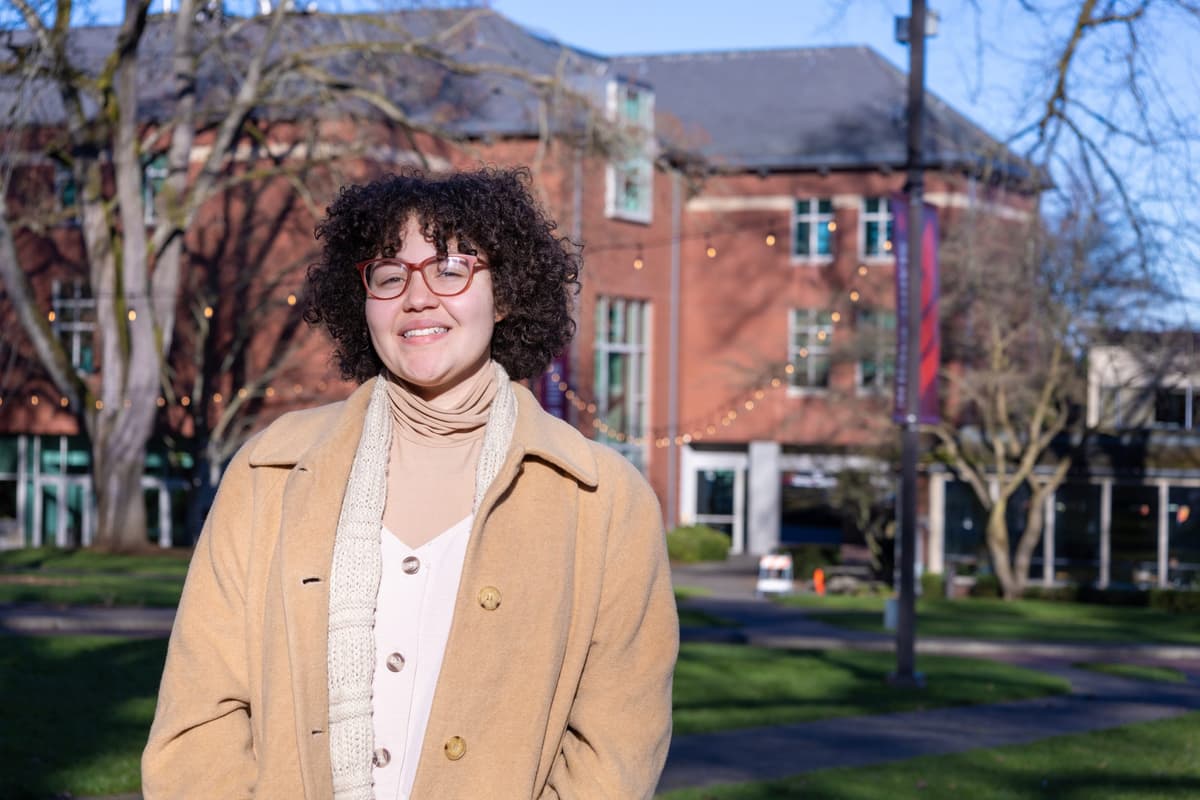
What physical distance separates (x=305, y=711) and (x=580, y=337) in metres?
35.7

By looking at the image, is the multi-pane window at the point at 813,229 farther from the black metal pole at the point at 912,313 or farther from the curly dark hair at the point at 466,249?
the curly dark hair at the point at 466,249

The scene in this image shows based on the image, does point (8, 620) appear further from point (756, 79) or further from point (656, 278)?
point (756, 79)

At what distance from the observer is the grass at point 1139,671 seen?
17.4m

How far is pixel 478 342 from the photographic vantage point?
309 centimetres

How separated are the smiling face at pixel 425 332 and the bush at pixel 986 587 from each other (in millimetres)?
33097

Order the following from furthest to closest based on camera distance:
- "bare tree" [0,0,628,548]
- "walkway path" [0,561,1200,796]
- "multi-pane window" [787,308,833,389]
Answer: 1. "multi-pane window" [787,308,833,389]
2. "bare tree" [0,0,628,548]
3. "walkway path" [0,561,1200,796]

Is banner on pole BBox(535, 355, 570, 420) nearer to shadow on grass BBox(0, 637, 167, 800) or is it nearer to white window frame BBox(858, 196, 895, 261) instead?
white window frame BBox(858, 196, 895, 261)

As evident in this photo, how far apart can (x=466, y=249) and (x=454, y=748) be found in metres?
0.88

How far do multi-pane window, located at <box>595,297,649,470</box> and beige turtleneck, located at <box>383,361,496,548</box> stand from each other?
3622 centimetres

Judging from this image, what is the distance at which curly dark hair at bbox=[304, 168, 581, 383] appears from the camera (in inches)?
121

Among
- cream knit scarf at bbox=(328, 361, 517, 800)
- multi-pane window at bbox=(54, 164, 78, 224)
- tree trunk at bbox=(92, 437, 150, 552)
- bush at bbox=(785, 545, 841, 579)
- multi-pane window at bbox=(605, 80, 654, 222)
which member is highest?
multi-pane window at bbox=(605, 80, 654, 222)

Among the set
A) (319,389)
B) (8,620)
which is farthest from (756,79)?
(8,620)

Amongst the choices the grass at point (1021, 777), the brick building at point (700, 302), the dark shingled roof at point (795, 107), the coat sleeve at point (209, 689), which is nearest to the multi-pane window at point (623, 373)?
the brick building at point (700, 302)

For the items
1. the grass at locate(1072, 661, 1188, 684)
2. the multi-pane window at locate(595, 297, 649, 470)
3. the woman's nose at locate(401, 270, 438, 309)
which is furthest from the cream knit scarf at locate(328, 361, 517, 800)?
the multi-pane window at locate(595, 297, 649, 470)
